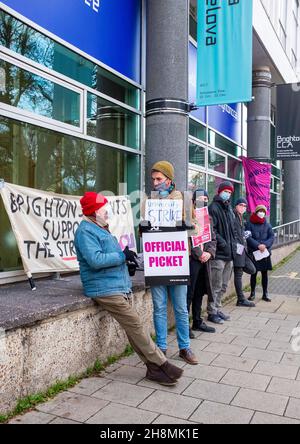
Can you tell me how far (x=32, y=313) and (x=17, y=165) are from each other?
91.7 inches

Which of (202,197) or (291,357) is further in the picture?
(202,197)

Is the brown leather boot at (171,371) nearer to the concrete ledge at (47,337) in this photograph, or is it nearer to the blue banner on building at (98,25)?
the concrete ledge at (47,337)

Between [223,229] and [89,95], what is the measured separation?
278 cm

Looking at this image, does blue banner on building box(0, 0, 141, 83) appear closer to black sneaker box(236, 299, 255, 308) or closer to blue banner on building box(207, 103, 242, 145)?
blue banner on building box(207, 103, 242, 145)

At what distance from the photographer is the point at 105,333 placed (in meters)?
4.32

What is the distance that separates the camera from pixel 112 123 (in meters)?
7.09

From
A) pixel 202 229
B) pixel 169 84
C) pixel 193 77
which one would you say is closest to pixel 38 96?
pixel 169 84

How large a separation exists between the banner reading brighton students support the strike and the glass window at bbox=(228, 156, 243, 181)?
8.36 metres

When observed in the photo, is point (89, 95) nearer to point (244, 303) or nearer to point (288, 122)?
point (244, 303)

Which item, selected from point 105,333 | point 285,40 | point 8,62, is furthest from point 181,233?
point 285,40

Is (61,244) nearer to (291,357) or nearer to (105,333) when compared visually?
(105,333)

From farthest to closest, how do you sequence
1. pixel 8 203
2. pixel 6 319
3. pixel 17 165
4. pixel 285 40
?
1. pixel 285 40
2. pixel 17 165
3. pixel 8 203
4. pixel 6 319

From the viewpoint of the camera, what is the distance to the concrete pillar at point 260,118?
13922 mm
